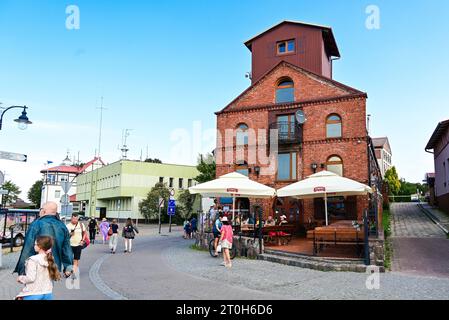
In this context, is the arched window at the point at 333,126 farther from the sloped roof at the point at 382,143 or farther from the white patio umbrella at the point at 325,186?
the sloped roof at the point at 382,143

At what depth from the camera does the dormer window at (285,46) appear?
25859 mm

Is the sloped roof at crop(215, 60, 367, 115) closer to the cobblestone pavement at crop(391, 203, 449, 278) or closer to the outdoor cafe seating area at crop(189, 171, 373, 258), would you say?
the cobblestone pavement at crop(391, 203, 449, 278)

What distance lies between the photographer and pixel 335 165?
2197 centimetres

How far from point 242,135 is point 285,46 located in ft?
21.2

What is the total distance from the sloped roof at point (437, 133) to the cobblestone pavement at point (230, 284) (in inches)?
746

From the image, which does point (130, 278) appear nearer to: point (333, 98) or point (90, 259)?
point (90, 259)

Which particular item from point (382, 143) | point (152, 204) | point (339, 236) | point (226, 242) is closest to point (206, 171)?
point (152, 204)

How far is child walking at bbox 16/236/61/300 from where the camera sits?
16.2 ft

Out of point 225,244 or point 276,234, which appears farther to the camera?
point 276,234

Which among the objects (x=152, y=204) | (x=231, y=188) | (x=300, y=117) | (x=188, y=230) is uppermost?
(x=300, y=117)

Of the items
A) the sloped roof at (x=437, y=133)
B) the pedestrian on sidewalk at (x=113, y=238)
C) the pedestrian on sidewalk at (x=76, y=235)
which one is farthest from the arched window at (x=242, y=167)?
the pedestrian on sidewalk at (x=76, y=235)

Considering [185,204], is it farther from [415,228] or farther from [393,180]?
[393,180]

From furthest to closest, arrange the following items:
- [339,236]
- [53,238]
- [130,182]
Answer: [130,182], [339,236], [53,238]
